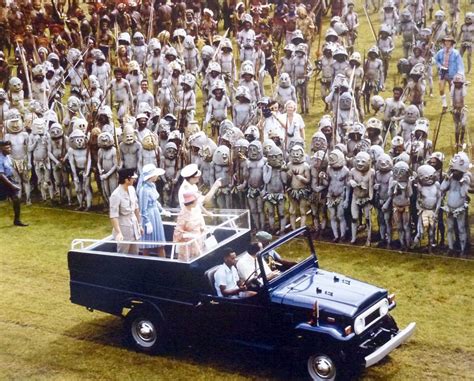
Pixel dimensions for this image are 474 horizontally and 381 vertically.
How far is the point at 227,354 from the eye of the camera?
9.66m

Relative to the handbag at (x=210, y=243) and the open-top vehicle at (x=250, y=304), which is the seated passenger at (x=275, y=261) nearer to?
the open-top vehicle at (x=250, y=304)

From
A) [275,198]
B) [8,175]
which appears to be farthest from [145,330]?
[8,175]

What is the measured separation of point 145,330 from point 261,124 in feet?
22.0

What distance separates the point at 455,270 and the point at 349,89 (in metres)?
4.92

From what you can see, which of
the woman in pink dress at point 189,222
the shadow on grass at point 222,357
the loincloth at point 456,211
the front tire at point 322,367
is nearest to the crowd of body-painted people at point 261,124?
the loincloth at point 456,211

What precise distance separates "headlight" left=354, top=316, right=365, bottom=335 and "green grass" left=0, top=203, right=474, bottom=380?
759mm

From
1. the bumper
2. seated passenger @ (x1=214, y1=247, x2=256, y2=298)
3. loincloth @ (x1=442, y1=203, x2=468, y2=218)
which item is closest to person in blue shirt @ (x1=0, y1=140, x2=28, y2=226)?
seated passenger @ (x1=214, y1=247, x2=256, y2=298)

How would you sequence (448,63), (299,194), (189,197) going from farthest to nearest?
1. (448,63)
2. (299,194)
3. (189,197)

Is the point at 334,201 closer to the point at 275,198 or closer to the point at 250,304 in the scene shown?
the point at 275,198

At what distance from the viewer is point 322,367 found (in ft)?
28.0

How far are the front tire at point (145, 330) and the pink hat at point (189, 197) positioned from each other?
54.3 inches

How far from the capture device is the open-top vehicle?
8477mm

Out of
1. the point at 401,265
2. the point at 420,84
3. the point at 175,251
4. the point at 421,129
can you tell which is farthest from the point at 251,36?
the point at 175,251

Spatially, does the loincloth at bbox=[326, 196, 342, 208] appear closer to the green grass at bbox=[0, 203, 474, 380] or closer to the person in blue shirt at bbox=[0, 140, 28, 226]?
the green grass at bbox=[0, 203, 474, 380]
